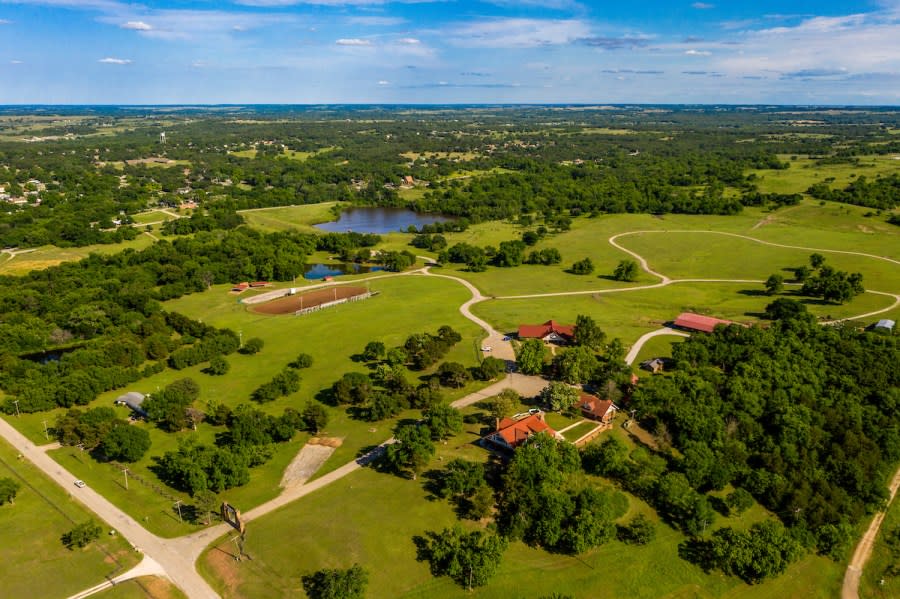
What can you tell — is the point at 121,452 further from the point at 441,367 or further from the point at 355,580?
the point at 441,367

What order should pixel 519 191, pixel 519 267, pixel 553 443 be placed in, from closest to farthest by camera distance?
pixel 553 443 < pixel 519 267 < pixel 519 191

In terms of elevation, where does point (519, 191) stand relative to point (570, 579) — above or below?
above

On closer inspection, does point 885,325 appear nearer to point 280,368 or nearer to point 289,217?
point 280,368

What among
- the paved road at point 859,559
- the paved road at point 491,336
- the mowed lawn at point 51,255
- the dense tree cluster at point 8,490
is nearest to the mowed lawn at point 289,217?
the mowed lawn at point 51,255

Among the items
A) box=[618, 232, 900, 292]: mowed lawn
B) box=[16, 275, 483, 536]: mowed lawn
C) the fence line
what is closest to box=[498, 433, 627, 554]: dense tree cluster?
box=[16, 275, 483, 536]: mowed lawn

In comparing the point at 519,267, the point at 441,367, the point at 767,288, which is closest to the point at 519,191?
the point at 519,267

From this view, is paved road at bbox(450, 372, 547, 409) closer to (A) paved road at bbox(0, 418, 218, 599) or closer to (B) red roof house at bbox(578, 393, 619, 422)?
(B) red roof house at bbox(578, 393, 619, 422)

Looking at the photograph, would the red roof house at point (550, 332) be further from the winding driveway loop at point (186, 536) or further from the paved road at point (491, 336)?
the winding driveway loop at point (186, 536)
